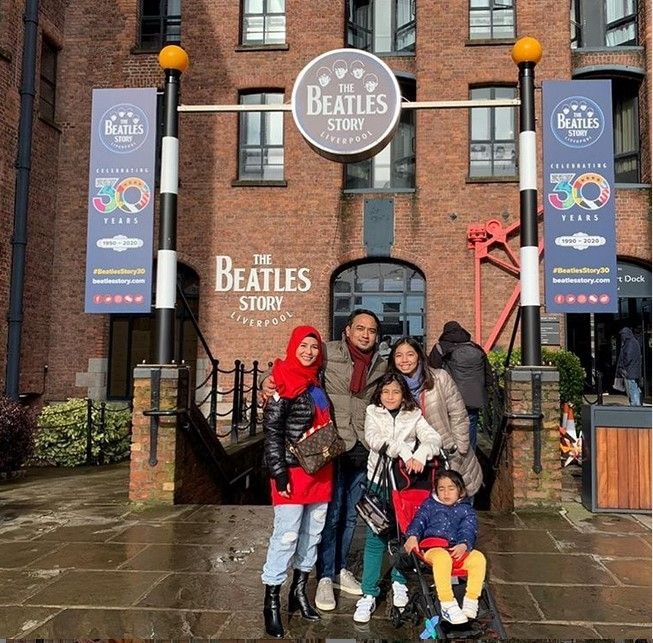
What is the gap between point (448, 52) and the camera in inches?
579

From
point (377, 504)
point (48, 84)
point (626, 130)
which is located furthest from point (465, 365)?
point (48, 84)

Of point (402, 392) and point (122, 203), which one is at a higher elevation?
point (122, 203)

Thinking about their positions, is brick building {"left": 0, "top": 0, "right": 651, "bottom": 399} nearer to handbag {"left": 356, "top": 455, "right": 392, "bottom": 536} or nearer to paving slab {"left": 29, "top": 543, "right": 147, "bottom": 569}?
paving slab {"left": 29, "top": 543, "right": 147, "bottom": 569}

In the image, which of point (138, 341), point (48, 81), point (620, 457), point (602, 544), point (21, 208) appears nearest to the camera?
point (602, 544)

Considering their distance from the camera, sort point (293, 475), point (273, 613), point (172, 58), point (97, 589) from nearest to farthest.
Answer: point (273, 613)
point (293, 475)
point (97, 589)
point (172, 58)

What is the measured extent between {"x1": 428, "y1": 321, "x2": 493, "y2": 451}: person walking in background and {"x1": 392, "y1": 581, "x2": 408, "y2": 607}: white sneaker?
3523 mm

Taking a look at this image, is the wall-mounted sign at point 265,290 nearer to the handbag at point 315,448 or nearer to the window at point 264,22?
the window at point 264,22

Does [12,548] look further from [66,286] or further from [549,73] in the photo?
[549,73]

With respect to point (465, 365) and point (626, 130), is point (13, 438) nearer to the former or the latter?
point (465, 365)

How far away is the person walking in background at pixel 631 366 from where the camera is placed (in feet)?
40.2

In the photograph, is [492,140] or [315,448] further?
[492,140]

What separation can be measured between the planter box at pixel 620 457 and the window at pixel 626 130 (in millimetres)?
10431

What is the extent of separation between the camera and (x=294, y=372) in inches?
150

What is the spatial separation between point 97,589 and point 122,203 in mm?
4309
